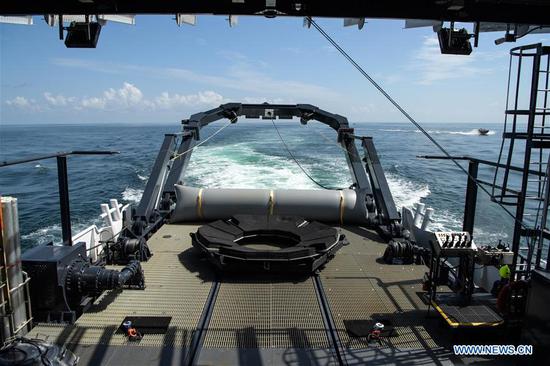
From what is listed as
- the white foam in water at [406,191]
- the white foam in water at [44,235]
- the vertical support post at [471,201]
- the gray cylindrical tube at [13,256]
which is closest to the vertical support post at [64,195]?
the gray cylindrical tube at [13,256]

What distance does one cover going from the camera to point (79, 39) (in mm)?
4887

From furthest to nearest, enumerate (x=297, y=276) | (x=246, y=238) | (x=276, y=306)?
(x=246, y=238) < (x=297, y=276) < (x=276, y=306)

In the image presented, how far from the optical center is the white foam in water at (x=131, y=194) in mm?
19464

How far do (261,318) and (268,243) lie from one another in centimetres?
268

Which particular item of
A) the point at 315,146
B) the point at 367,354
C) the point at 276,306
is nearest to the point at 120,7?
the point at 276,306

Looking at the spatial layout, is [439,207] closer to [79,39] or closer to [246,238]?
[246,238]

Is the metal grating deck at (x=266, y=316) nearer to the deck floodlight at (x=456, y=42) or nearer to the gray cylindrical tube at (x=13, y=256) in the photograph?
the gray cylindrical tube at (x=13, y=256)

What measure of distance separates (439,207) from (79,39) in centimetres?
1756

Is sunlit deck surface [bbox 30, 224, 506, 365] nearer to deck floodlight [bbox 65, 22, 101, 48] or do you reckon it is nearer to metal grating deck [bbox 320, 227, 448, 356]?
metal grating deck [bbox 320, 227, 448, 356]

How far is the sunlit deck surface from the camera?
164 inches

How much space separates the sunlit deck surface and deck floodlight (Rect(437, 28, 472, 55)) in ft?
11.4

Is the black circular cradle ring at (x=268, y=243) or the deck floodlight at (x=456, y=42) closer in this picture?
the deck floodlight at (x=456, y=42)

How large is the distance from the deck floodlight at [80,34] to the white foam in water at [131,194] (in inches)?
581

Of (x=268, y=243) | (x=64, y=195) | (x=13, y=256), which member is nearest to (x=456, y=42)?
(x=268, y=243)
